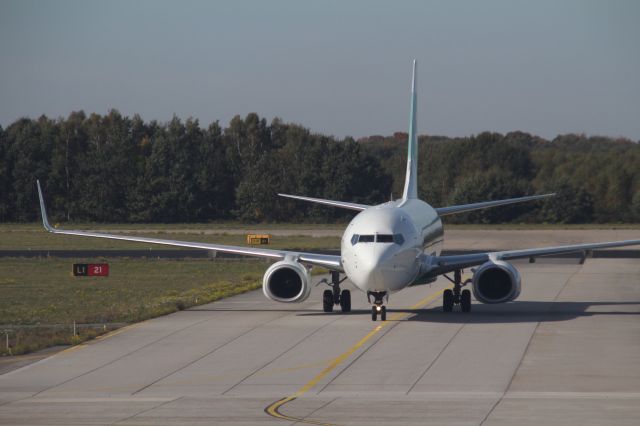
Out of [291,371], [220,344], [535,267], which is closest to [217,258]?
[535,267]

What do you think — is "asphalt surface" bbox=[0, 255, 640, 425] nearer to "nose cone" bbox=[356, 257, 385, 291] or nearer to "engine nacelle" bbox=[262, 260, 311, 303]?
Result: "engine nacelle" bbox=[262, 260, 311, 303]

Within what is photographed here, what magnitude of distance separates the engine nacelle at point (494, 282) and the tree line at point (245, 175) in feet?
255

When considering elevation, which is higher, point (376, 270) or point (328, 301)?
point (376, 270)

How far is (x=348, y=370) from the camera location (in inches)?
989

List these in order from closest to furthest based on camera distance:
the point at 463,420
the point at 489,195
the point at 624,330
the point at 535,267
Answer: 1. the point at 463,420
2. the point at 624,330
3. the point at 535,267
4. the point at 489,195

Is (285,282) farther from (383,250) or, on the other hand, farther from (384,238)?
(383,250)

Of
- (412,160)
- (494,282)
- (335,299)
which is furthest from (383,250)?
(412,160)

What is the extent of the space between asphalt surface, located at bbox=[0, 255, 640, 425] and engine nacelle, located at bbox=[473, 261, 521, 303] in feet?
2.30

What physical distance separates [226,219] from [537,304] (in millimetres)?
86415

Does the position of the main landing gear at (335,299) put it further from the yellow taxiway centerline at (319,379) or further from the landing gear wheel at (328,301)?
the yellow taxiway centerline at (319,379)

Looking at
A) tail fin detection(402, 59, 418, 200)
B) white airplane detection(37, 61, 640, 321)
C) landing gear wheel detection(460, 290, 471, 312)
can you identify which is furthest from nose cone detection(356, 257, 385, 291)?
tail fin detection(402, 59, 418, 200)

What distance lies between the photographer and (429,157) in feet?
454

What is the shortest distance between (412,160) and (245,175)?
84139mm

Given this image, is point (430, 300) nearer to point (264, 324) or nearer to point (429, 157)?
point (264, 324)
